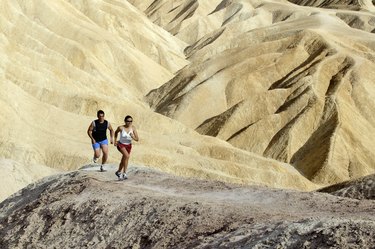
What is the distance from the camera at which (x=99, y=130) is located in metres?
15.1

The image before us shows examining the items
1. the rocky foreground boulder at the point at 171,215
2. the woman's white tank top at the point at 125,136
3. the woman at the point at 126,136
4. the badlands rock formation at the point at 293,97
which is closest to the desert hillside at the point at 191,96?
the badlands rock formation at the point at 293,97

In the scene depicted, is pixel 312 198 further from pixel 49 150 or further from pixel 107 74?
pixel 107 74

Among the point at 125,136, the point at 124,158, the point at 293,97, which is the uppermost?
the point at 293,97

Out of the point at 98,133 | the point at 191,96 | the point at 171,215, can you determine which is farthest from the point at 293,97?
the point at 171,215

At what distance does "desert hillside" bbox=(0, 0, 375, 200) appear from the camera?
35.8 m

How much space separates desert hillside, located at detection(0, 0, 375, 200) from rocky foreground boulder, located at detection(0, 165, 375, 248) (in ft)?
39.1

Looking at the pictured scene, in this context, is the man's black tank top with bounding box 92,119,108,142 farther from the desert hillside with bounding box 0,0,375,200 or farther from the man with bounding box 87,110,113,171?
the desert hillside with bounding box 0,0,375,200

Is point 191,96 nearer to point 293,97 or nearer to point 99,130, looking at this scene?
point 293,97

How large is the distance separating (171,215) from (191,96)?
152 ft

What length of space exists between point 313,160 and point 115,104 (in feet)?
51.8

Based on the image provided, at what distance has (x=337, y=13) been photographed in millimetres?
85625

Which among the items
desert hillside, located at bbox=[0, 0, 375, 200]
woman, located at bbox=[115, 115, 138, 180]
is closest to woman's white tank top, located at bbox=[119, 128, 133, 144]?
woman, located at bbox=[115, 115, 138, 180]

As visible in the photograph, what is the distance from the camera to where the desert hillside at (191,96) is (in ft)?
117

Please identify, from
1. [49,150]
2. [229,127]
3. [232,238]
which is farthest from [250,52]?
[232,238]
